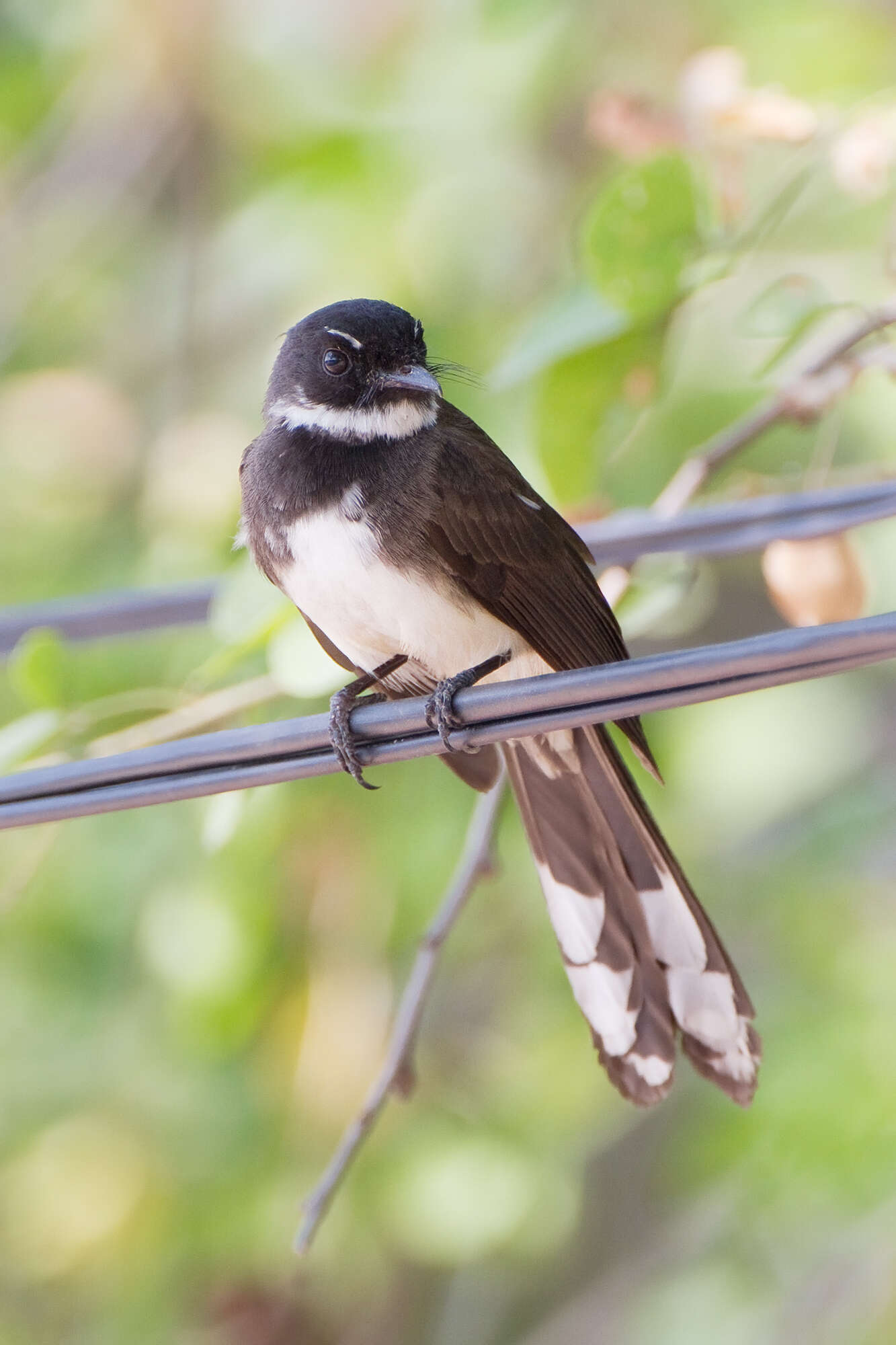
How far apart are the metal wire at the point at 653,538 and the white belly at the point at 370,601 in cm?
32

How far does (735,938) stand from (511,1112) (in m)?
1.24

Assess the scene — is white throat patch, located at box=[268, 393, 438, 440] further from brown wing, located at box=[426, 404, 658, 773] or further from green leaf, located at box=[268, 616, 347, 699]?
green leaf, located at box=[268, 616, 347, 699]

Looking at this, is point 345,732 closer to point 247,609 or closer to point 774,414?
point 247,609

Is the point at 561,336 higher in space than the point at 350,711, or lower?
higher

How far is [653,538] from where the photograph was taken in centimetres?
276

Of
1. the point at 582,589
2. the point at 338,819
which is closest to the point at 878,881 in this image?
the point at 338,819

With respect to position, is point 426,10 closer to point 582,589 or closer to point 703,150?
point 703,150

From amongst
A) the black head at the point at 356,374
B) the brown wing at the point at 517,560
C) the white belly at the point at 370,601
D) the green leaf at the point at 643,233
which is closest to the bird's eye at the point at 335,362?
the black head at the point at 356,374

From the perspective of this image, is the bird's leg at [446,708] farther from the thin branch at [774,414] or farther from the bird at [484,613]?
the thin branch at [774,414]

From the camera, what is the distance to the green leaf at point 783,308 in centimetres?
287

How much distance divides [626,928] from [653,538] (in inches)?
31.8

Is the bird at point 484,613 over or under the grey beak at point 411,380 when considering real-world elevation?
under

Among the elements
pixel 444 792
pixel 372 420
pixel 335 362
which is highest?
pixel 335 362

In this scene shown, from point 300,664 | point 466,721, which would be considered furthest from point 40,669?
point 466,721
